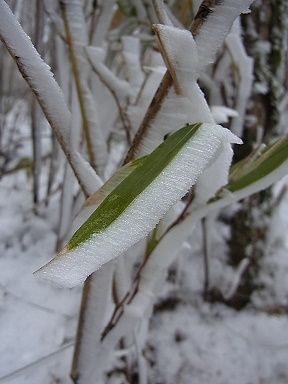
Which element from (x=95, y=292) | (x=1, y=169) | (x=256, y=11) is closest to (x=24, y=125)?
(x=1, y=169)

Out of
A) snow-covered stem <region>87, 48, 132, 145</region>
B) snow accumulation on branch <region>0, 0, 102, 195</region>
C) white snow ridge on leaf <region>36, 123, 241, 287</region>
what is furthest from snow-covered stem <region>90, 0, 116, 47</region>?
white snow ridge on leaf <region>36, 123, 241, 287</region>

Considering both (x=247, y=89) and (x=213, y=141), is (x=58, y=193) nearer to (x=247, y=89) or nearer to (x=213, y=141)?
(x=247, y=89)

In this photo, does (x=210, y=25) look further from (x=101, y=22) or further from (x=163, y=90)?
(x=101, y=22)

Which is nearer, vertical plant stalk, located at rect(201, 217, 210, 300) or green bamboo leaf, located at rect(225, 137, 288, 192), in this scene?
green bamboo leaf, located at rect(225, 137, 288, 192)

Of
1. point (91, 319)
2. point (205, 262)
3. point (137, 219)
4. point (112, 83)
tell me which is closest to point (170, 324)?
point (205, 262)

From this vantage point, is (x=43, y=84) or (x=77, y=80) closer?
(x=43, y=84)

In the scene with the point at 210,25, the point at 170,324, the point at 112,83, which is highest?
the point at 210,25

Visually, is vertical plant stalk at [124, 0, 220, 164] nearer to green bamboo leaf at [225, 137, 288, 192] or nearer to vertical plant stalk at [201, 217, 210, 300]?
green bamboo leaf at [225, 137, 288, 192]
